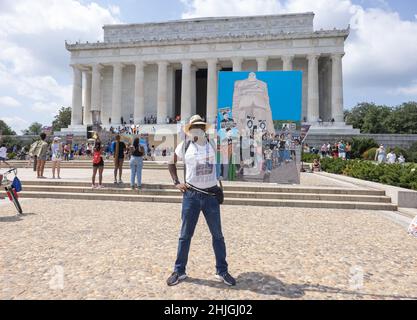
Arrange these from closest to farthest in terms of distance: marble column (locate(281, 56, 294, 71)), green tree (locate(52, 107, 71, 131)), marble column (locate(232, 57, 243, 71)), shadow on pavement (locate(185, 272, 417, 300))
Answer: shadow on pavement (locate(185, 272, 417, 300))
marble column (locate(281, 56, 294, 71))
marble column (locate(232, 57, 243, 71))
green tree (locate(52, 107, 71, 131))

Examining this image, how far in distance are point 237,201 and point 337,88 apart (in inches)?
1531

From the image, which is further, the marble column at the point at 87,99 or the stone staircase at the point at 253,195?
the marble column at the point at 87,99

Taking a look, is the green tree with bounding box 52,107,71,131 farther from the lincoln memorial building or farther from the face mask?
the face mask

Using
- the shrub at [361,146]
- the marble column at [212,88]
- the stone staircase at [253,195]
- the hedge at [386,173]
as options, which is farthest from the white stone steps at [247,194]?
the marble column at [212,88]

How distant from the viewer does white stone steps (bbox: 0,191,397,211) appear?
9914 mm

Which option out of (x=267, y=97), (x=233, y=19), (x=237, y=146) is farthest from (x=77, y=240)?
(x=233, y=19)

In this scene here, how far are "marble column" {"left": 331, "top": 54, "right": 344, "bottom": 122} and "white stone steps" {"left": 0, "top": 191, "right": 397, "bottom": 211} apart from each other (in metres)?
36.0

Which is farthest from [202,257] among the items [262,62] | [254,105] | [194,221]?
[262,62]

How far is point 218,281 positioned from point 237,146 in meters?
10.2

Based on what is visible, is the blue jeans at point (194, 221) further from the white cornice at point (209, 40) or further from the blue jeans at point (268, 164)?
the white cornice at point (209, 40)

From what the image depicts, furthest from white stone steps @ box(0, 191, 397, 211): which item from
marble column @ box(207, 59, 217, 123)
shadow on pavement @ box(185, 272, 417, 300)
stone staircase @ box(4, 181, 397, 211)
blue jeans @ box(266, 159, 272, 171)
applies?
marble column @ box(207, 59, 217, 123)

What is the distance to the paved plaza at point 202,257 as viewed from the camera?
145 inches

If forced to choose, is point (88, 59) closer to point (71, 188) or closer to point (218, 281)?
point (71, 188)
